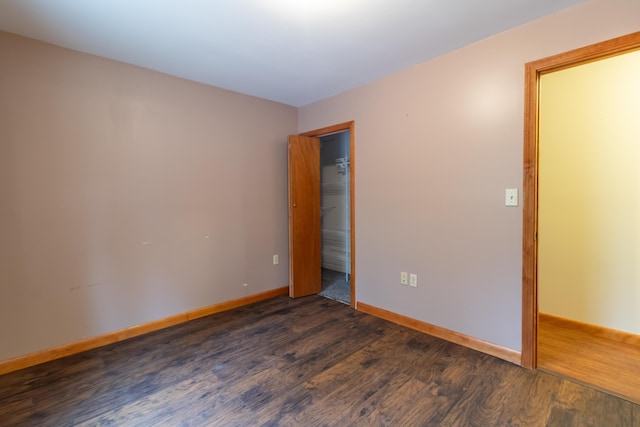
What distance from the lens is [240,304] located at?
3162 mm

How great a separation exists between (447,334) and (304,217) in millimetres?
1910

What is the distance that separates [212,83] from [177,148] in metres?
0.75

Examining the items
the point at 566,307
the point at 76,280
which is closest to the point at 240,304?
the point at 76,280

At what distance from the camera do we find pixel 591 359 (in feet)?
6.66

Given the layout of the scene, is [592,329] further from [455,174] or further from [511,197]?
[455,174]

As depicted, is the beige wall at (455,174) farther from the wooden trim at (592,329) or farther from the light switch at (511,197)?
the wooden trim at (592,329)

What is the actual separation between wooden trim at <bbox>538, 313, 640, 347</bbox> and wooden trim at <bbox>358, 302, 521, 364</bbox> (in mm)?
939

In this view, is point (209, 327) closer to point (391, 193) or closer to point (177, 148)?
point (177, 148)

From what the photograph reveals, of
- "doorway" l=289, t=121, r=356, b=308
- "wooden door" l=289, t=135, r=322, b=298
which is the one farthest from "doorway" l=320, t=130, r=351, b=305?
"wooden door" l=289, t=135, r=322, b=298

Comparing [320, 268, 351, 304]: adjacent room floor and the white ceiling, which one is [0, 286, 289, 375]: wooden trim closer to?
[320, 268, 351, 304]: adjacent room floor

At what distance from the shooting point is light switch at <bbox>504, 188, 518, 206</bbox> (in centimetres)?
197

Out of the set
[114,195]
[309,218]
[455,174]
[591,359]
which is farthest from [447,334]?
[114,195]

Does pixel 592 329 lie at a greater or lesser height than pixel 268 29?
lesser

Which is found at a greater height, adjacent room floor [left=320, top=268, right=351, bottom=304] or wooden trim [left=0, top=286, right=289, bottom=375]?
wooden trim [left=0, top=286, right=289, bottom=375]
